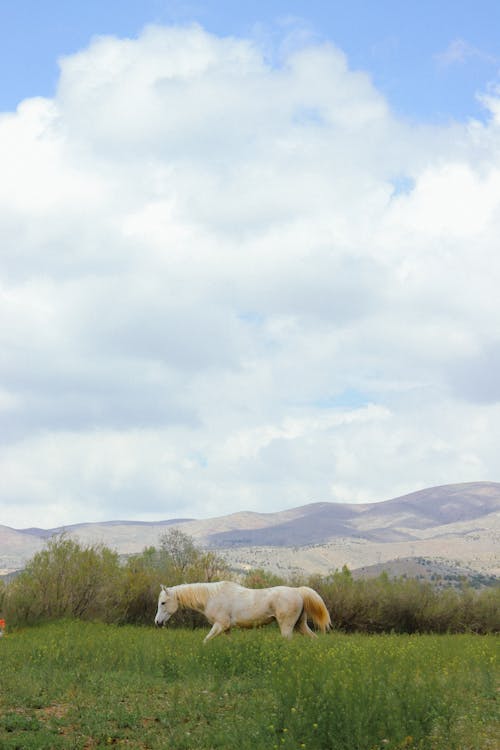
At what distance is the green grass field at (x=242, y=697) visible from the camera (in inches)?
330

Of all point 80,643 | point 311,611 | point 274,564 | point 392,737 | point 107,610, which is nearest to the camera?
point 392,737

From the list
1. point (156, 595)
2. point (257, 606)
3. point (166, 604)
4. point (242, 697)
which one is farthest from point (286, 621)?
point (156, 595)

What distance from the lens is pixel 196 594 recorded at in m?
17.4

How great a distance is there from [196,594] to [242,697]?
251 inches

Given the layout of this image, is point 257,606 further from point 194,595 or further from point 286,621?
point 194,595

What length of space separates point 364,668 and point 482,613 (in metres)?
20.0

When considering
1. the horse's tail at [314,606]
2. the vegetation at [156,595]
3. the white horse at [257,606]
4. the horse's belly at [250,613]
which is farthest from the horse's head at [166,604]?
the vegetation at [156,595]

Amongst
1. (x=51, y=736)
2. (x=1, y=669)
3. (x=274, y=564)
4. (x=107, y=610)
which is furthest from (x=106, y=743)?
(x=274, y=564)

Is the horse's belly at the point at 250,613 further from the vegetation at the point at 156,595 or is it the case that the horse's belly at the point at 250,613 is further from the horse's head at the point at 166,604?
the vegetation at the point at 156,595

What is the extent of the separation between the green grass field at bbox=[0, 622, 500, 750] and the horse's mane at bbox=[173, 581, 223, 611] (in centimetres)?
172

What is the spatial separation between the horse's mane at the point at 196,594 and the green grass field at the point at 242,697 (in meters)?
1.72

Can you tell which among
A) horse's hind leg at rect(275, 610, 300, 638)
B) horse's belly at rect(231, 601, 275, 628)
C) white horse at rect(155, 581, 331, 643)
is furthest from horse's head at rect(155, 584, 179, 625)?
horse's hind leg at rect(275, 610, 300, 638)

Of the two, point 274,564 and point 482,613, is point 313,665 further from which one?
point 274,564

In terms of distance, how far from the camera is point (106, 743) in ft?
30.0
